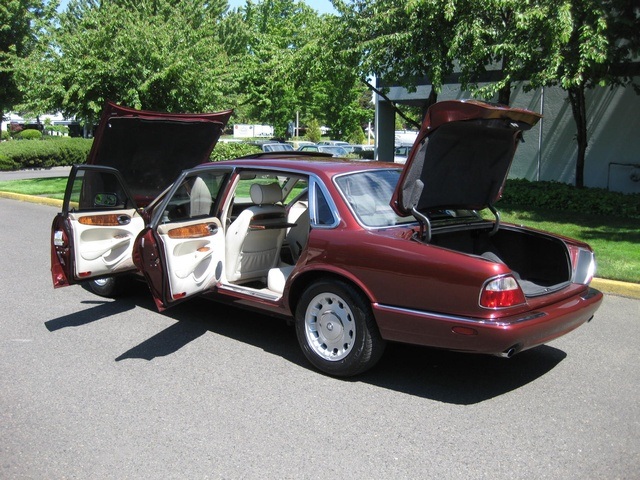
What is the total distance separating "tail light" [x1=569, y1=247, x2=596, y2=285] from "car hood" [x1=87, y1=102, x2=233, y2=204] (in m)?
4.11

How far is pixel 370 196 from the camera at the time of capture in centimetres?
516

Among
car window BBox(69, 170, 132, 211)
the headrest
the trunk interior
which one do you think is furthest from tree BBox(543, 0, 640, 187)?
car window BBox(69, 170, 132, 211)

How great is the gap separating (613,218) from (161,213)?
8951 mm

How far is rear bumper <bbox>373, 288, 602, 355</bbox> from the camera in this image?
159 inches

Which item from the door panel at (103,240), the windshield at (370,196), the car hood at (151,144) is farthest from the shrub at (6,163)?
the windshield at (370,196)

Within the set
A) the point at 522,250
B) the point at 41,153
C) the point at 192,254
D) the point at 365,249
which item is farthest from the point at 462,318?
the point at 41,153

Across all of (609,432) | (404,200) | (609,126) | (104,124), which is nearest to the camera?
(609,432)

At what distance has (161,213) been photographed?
554cm

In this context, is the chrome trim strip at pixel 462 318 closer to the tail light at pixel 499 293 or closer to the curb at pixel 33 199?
the tail light at pixel 499 293

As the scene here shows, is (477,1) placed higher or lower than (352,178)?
higher

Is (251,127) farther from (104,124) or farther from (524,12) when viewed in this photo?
(104,124)

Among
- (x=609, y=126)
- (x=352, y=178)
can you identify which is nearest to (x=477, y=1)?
(x=609, y=126)

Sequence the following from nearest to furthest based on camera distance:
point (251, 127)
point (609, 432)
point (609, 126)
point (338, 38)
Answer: point (609, 432)
point (338, 38)
point (609, 126)
point (251, 127)

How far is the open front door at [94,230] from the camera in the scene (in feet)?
19.2
